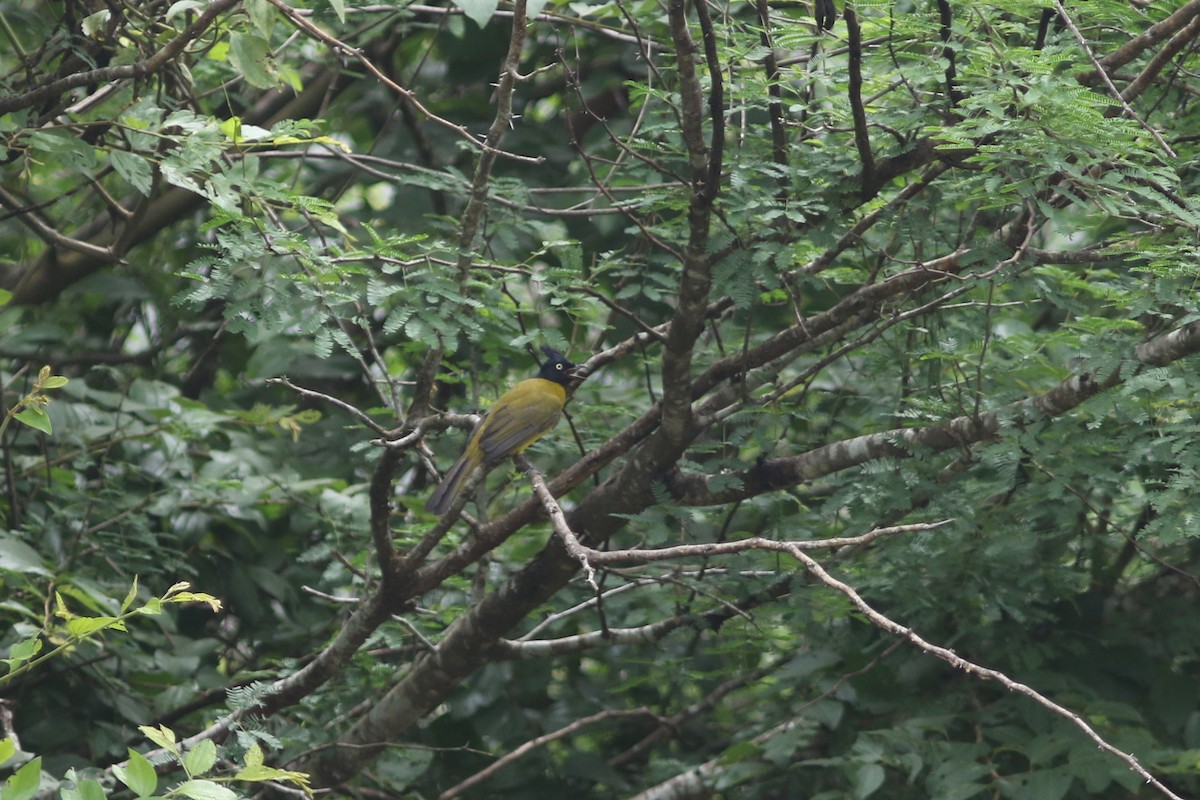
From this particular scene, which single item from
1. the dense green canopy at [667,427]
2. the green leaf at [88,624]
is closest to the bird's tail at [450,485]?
the dense green canopy at [667,427]

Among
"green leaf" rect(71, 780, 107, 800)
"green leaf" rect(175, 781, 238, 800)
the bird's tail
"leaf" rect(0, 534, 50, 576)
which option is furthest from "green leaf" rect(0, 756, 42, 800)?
the bird's tail

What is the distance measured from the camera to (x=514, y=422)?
4867mm

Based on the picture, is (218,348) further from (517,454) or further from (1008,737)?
(1008,737)

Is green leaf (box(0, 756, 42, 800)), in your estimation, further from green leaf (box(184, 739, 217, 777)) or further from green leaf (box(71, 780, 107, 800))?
green leaf (box(184, 739, 217, 777))

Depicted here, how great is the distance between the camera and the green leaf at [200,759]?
2307 mm

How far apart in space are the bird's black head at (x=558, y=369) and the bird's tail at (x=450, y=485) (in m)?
0.44

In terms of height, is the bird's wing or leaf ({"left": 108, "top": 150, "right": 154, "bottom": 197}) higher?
leaf ({"left": 108, "top": 150, "right": 154, "bottom": 197})

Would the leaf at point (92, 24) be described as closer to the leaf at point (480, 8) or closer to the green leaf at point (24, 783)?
the leaf at point (480, 8)

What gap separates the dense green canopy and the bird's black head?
0.11 m

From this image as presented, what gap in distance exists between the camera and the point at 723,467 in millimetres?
4250

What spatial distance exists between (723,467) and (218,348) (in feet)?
10.9

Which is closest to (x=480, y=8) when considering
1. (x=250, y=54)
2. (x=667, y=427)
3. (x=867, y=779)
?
(x=250, y=54)

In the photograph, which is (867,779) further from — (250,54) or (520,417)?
(250,54)

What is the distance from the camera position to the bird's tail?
4605 mm
